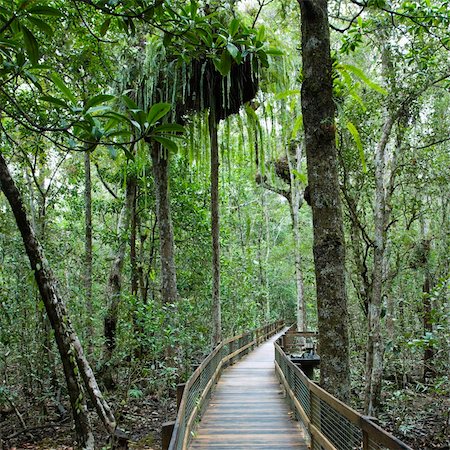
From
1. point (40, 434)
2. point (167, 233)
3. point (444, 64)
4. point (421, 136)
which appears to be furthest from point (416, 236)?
point (40, 434)

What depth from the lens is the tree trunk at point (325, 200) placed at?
464cm

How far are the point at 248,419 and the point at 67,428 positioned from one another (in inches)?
175

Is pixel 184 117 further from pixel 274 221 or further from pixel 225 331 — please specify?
pixel 274 221

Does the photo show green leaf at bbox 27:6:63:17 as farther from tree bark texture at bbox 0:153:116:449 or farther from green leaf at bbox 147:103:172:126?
tree bark texture at bbox 0:153:116:449

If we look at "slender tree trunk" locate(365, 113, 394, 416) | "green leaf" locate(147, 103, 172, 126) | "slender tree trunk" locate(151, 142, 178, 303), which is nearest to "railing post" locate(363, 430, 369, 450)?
"green leaf" locate(147, 103, 172, 126)

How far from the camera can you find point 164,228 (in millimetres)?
10367

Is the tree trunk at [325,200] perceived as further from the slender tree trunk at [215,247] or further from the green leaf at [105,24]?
the slender tree trunk at [215,247]

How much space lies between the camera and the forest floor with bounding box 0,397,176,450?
826cm

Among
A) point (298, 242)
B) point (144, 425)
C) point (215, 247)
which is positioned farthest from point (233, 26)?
point (298, 242)

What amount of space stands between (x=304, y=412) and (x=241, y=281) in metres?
12.3

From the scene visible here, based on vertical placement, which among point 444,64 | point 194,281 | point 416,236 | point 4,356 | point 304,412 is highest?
point 444,64

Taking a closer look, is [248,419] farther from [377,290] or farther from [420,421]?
[420,421]

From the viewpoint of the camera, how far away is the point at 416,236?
52.9ft

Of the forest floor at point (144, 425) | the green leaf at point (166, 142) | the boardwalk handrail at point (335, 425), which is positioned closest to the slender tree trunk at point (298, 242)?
the forest floor at point (144, 425)
